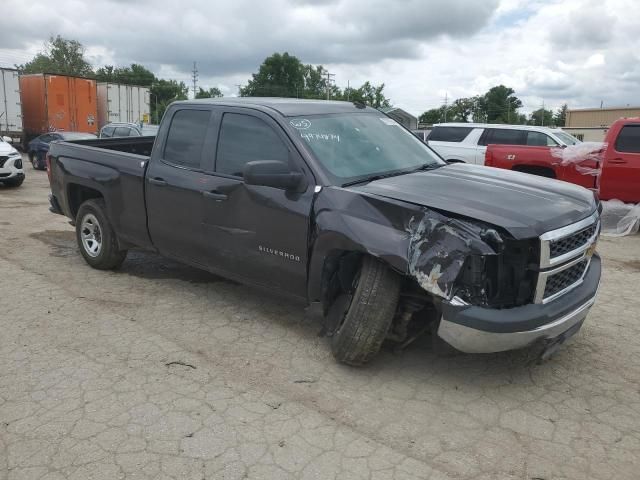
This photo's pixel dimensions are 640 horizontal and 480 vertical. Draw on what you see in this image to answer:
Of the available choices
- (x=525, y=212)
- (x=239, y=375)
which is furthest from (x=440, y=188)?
(x=239, y=375)

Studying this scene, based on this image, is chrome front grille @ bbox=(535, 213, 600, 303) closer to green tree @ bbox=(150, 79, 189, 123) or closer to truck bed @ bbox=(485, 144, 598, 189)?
truck bed @ bbox=(485, 144, 598, 189)

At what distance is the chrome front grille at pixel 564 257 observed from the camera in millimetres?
3215

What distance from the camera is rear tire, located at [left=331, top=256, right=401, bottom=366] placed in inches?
138

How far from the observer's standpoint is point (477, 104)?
7925 centimetres

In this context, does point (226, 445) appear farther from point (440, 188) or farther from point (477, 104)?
point (477, 104)

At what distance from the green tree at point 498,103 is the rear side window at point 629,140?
236ft

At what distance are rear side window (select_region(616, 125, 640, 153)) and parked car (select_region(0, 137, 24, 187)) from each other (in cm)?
1270

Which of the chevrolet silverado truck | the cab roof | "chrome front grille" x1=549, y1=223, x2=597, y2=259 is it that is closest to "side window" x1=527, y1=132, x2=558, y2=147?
the chevrolet silverado truck

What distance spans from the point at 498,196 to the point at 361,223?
3.04 ft

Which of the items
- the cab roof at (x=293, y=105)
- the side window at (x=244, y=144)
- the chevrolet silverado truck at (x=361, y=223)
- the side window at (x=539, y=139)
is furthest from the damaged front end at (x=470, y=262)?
the side window at (x=539, y=139)

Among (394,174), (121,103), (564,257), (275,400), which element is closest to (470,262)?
(564,257)

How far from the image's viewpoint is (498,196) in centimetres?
358

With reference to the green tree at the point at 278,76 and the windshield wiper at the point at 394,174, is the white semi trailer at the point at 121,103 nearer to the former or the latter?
the windshield wiper at the point at 394,174

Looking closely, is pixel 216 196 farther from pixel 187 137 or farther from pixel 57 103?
pixel 57 103
